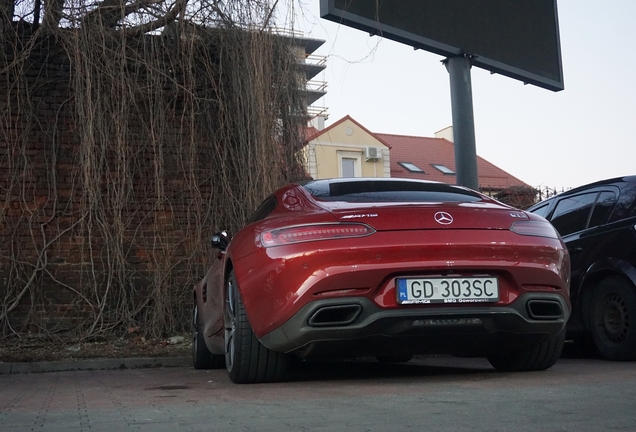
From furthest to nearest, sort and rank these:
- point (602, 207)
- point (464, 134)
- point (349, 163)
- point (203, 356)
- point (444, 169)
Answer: point (444, 169)
point (349, 163)
point (464, 134)
point (602, 207)
point (203, 356)

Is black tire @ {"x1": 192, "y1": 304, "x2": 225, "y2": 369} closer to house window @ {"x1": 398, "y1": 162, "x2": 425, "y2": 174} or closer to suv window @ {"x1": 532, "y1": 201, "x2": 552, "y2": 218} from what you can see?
suv window @ {"x1": 532, "y1": 201, "x2": 552, "y2": 218}

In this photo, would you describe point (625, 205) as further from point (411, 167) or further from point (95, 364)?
point (411, 167)

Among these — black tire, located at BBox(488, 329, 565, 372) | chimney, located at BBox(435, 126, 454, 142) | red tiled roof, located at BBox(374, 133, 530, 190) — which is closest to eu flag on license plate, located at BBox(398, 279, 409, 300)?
black tire, located at BBox(488, 329, 565, 372)

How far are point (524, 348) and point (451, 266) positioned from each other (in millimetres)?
1098

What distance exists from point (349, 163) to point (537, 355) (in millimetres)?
38858

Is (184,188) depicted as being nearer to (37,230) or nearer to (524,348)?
(37,230)

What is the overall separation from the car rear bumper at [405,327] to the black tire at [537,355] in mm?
396

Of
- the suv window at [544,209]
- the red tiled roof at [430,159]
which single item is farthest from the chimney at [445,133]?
the suv window at [544,209]

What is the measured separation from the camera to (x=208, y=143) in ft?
34.4

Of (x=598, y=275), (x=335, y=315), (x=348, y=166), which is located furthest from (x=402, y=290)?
(x=348, y=166)

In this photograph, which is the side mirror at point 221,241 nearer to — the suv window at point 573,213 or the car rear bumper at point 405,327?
Answer: the car rear bumper at point 405,327

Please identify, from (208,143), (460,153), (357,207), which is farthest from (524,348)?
(208,143)

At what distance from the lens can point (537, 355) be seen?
566 centimetres

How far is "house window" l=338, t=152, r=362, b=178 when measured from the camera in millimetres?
43781
